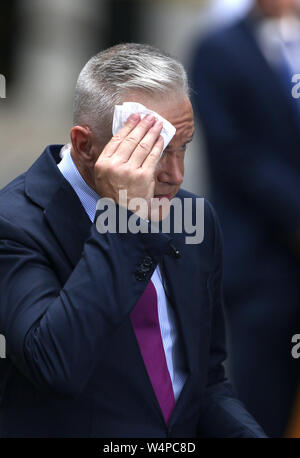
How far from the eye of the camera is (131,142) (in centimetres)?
263

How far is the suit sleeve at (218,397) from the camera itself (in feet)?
9.47

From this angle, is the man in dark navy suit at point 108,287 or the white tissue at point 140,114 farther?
the white tissue at point 140,114

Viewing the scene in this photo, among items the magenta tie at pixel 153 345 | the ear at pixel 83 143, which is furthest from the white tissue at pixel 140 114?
the magenta tie at pixel 153 345

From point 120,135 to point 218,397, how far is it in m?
0.82

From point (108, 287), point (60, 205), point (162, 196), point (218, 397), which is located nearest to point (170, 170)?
point (162, 196)

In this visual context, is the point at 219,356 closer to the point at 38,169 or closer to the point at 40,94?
the point at 38,169

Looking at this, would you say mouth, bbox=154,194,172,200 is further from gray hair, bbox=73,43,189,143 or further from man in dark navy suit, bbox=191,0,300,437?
man in dark navy suit, bbox=191,0,300,437

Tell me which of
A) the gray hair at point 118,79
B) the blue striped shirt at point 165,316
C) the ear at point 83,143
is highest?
the gray hair at point 118,79

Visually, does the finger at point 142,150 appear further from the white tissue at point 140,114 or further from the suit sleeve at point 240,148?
the suit sleeve at point 240,148

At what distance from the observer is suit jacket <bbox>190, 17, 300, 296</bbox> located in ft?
15.1

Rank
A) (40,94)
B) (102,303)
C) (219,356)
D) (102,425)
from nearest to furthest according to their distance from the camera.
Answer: (102,303), (102,425), (219,356), (40,94)

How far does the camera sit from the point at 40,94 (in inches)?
504

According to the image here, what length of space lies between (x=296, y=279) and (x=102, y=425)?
2193 millimetres
